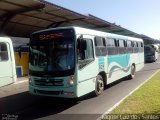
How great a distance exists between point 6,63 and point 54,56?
4.58 meters

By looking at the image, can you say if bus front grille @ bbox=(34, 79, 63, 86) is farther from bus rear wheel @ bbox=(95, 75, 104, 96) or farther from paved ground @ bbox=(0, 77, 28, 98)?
paved ground @ bbox=(0, 77, 28, 98)

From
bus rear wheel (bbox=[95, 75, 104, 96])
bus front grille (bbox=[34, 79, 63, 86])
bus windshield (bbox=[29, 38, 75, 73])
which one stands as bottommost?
bus rear wheel (bbox=[95, 75, 104, 96])

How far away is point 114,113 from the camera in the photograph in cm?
830

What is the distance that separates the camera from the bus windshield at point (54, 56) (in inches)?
385

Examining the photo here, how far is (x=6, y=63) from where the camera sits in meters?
13.6

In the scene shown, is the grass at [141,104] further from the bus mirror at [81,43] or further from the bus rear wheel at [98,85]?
the bus mirror at [81,43]

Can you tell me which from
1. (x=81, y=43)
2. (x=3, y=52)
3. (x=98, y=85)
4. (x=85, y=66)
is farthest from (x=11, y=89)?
(x=81, y=43)

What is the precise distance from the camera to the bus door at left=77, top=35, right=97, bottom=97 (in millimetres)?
9961

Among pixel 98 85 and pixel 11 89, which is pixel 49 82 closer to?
pixel 98 85

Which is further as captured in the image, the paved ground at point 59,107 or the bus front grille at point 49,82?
the bus front grille at point 49,82

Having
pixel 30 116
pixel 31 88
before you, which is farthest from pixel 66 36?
pixel 30 116

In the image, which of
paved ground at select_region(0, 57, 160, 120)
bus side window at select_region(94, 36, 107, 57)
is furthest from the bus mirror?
paved ground at select_region(0, 57, 160, 120)

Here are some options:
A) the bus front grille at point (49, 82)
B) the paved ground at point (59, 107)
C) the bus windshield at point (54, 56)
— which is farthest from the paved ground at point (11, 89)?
the bus windshield at point (54, 56)

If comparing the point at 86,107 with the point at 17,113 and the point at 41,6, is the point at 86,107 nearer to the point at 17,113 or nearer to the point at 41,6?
the point at 17,113
